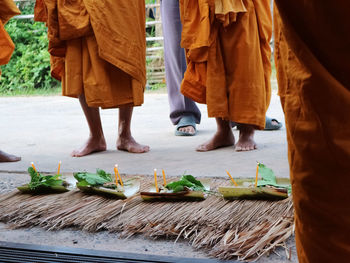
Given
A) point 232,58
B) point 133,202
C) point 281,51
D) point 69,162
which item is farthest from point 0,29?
A: point 281,51

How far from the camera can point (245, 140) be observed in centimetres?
300

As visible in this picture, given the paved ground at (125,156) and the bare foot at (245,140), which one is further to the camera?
the bare foot at (245,140)

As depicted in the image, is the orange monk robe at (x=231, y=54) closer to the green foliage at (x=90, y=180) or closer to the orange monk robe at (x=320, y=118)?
the green foliage at (x=90, y=180)

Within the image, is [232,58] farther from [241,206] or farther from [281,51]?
[281,51]

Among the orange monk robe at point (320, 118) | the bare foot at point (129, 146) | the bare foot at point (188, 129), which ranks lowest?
the bare foot at point (188, 129)

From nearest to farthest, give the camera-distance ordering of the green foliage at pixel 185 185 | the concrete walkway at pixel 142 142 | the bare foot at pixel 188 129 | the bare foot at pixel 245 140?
the green foliage at pixel 185 185 → the concrete walkway at pixel 142 142 → the bare foot at pixel 245 140 → the bare foot at pixel 188 129

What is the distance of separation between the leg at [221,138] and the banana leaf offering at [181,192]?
1.08 m

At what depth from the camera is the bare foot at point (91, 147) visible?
306 cm

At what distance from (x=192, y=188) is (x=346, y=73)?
1310 mm

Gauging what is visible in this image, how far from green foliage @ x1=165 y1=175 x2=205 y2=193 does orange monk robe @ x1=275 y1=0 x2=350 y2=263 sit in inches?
45.5

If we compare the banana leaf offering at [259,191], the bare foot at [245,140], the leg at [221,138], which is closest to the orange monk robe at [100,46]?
the leg at [221,138]

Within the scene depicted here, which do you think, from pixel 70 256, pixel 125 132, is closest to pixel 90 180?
pixel 70 256

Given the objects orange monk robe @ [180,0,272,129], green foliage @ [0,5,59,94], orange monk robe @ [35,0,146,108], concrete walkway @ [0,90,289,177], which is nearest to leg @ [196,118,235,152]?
concrete walkway @ [0,90,289,177]

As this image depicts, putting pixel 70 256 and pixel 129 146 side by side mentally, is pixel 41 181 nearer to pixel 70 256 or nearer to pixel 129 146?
pixel 70 256
